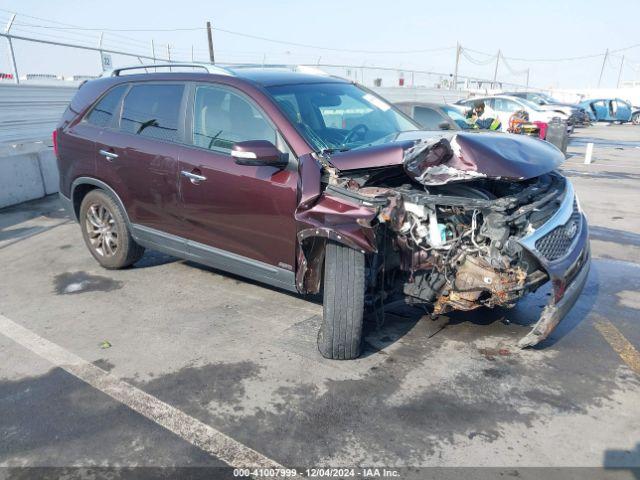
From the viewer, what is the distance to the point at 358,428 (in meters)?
2.89

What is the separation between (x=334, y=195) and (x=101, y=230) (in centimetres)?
305

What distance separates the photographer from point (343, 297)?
133 inches

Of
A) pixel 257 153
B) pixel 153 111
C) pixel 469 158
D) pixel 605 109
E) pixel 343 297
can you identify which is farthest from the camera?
pixel 605 109

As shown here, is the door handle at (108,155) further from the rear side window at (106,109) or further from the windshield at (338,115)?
the windshield at (338,115)

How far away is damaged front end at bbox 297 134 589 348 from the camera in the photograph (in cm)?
320

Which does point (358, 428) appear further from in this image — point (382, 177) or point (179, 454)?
point (382, 177)

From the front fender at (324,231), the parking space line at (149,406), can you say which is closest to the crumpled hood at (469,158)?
the front fender at (324,231)

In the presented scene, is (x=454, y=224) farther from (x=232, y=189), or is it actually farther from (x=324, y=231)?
(x=232, y=189)

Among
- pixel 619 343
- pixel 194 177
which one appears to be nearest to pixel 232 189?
pixel 194 177

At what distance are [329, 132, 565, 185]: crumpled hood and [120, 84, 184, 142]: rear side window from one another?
5.76 ft

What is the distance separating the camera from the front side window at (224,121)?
4.02 m

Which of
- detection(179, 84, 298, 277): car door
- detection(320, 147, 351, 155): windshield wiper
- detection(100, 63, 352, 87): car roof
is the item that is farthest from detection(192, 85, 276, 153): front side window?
detection(320, 147, 351, 155): windshield wiper

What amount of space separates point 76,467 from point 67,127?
3.89m

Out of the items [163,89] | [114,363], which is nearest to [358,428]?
[114,363]
